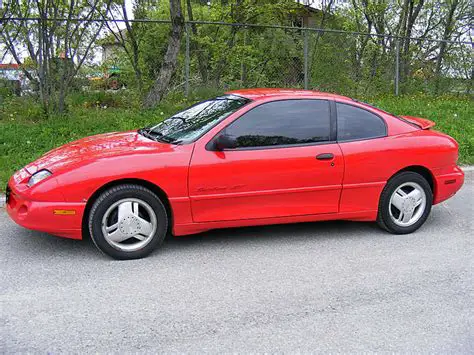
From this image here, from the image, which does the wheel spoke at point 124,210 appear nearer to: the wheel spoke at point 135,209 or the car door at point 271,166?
the wheel spoke at point 135,209

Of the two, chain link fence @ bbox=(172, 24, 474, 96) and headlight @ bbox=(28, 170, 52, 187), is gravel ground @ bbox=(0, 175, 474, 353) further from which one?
chain link fence @ bbox=(172, 24, 474, 96)

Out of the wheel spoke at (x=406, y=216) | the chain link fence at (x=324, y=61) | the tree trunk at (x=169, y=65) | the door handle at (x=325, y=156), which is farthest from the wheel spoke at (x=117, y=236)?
the chain link fence at (x=324, y=61)

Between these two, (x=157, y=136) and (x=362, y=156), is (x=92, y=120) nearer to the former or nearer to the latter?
(x=157, y=136)

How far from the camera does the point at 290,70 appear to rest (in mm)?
13281

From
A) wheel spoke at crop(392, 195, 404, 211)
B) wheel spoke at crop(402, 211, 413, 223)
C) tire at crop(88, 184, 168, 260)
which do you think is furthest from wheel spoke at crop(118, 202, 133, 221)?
wheel spoke at crop(402, 211, 413, 223)

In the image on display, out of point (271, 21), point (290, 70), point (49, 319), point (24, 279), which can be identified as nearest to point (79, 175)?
point (24, 279)

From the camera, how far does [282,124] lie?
15.8ft

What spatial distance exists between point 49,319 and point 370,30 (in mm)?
17636

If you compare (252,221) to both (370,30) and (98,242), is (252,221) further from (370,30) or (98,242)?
(370,30)

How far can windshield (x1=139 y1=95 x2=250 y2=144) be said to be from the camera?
4727 millimetres

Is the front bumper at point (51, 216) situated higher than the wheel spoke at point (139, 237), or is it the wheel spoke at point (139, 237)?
the front bumper at point (51, 216)

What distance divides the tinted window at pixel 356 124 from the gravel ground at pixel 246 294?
3.35 ft

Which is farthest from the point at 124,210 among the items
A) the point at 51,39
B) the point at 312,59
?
the point at 312,59

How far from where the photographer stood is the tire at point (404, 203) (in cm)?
508
